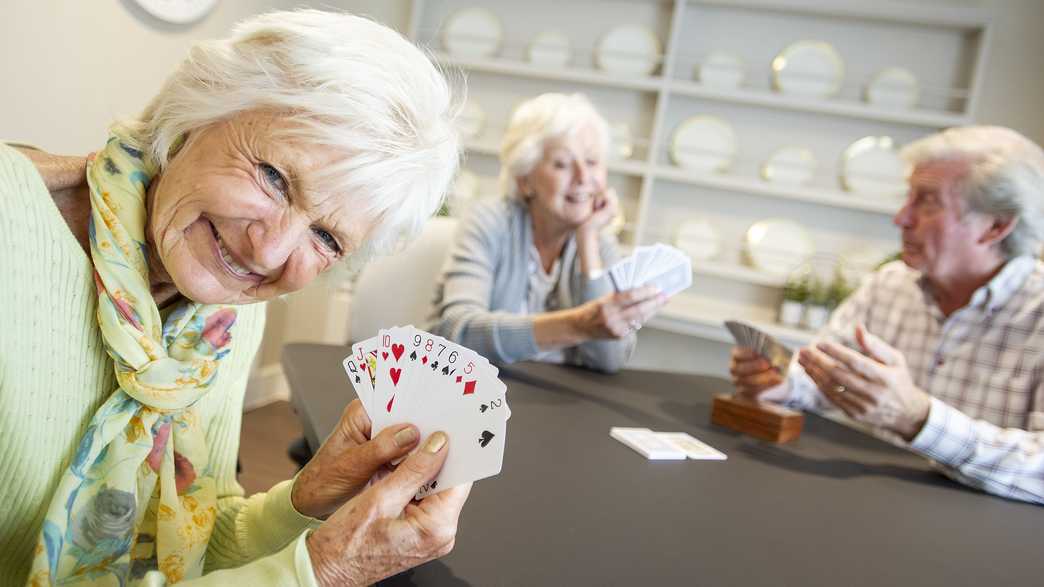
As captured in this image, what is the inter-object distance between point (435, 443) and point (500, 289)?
149 centimetres

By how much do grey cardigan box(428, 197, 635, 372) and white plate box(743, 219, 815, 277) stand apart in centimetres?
182

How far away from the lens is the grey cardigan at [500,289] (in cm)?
194

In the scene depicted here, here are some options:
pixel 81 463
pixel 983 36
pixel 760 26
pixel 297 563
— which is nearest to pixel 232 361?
pixel 81 463

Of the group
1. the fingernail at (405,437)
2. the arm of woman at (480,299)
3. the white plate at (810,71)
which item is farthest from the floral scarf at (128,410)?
the white plate at (810,71)

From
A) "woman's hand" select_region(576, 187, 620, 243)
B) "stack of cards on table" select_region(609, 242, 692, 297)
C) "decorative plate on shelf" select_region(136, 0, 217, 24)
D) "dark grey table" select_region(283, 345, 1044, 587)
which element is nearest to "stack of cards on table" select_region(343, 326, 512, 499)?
"dark grey table" select_region(283, 345, 1044, 587)

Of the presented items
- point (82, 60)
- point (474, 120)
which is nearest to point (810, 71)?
point (474, 120)

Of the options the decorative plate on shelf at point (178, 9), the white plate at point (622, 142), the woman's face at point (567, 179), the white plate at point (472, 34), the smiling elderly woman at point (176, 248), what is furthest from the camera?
the white plate at point (472, 34)

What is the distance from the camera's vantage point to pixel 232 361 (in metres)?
1.15

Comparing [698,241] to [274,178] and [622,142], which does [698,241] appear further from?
[274,178]

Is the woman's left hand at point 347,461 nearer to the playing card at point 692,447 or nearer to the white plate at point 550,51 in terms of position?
the playing card at point 692,447

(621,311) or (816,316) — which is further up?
(621,311)

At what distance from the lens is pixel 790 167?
400 centimetres

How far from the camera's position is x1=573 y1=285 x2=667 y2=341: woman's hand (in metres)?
1.82

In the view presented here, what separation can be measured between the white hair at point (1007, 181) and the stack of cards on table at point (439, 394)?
1.68 m
